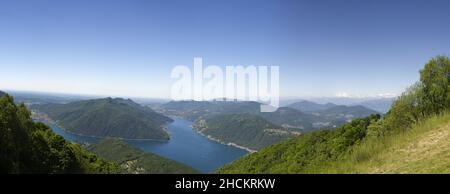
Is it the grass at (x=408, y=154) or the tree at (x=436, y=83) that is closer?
the grass at (x=408, y=154)

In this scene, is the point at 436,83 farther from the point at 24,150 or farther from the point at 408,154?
the point at 24,150

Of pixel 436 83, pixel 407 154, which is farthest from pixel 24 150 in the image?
pixel 436 83

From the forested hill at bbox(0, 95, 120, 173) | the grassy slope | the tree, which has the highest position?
the tree

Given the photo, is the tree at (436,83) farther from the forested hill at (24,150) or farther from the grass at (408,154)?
the forested hill at (24,150)

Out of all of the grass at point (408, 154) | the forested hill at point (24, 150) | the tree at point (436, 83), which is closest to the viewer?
the grass at point (408, 154)

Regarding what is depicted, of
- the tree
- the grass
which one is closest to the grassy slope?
the grass

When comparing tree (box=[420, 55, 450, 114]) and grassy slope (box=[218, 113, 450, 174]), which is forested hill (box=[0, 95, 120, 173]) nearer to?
grassy slope (box=[218, 113, 450, 174])

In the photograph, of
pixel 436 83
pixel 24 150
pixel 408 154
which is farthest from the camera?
pixel 436 83

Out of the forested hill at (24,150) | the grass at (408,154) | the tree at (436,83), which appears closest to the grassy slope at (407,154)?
the grass at (408,154)
